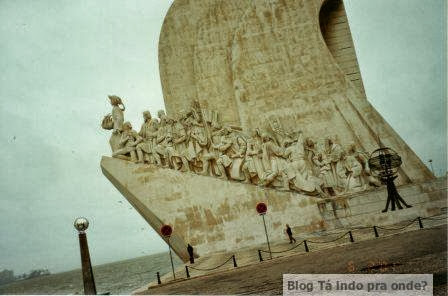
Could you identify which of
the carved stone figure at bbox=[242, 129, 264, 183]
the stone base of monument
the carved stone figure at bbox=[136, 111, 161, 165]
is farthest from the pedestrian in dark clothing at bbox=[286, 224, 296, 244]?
the carved stone figure at bbox=[136, 111, 161, 165]

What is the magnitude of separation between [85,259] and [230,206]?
6.08 metres

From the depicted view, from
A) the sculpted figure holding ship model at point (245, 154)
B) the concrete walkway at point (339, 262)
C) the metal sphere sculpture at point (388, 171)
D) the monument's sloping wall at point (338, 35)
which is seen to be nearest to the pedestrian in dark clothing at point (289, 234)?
the concrete walkway at point (339, 262)

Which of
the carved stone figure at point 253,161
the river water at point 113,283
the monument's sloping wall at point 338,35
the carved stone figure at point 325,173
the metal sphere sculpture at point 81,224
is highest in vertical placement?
the monument's sloping wall at point 338,35

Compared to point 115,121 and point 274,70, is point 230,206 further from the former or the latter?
point 274,70

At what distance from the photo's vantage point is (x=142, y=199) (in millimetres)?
11789

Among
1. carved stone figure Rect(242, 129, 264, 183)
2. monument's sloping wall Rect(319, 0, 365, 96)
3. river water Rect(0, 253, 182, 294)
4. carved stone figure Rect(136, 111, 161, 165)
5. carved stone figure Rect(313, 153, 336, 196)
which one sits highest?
monument's sloping wall Rect(319, 0, 365, 96)

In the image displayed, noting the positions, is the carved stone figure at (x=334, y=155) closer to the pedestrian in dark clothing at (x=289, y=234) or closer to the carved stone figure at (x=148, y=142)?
the pedestrian in dark clothing at (x=289, y=234)

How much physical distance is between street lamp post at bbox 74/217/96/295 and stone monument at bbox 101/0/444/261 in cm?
564

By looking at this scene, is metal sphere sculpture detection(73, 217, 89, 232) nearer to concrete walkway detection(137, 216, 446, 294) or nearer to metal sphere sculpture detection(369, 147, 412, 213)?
concrete walkway detection(137, 216, 446, 294)

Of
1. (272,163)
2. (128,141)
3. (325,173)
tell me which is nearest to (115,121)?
(128,141)

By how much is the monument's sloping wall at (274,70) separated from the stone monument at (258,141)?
3 centimetres

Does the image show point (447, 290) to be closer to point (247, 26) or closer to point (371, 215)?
point (371, 215)

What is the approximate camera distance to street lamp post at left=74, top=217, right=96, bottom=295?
5.75 metres

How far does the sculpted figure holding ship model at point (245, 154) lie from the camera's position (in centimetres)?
1209
